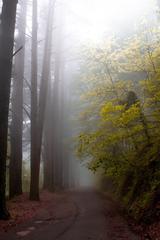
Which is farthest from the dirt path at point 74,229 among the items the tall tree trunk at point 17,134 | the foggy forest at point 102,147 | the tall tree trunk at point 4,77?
the tall tree trunk at point 17,134

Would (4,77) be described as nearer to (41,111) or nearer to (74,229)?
(74,229)

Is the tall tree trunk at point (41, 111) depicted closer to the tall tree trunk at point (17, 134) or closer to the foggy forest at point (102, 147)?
the foggy forest at point (102, 147)

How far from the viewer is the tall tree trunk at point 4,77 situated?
9.98 m

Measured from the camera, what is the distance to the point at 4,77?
10.2m

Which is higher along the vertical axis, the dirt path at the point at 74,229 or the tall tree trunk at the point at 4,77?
the tall tree trunk at the point at 4,77

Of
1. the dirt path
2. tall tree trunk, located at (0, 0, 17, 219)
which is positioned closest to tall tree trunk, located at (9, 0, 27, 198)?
the dirt path

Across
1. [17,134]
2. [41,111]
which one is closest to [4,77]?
[41,111]

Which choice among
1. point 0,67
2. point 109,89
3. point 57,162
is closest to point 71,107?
point 57,162

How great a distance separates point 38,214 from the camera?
11531mm

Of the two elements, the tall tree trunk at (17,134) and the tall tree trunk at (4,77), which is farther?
the tall tree trunk at (17,134)

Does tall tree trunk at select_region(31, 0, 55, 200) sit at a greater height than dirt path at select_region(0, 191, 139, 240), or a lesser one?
greater

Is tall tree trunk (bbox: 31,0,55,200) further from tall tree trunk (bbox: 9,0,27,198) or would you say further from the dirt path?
the dirt path

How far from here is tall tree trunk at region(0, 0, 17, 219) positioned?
393 inches

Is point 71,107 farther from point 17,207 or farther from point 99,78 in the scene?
point 17,207
